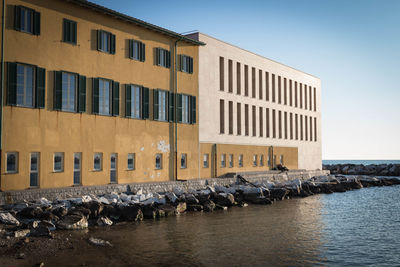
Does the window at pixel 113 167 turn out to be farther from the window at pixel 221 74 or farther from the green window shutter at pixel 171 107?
the window at pixel 221 74

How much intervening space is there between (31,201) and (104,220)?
390 centimetres

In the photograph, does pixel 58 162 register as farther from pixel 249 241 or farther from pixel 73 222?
pixel 249 241

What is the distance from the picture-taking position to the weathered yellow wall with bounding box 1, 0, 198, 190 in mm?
20750

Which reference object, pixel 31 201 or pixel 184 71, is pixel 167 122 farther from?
pixel 31 201

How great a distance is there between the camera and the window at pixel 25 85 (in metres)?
20.2

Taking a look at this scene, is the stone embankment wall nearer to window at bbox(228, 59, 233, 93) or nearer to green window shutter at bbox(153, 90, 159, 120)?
green window shutter at bbox(153, 90, 159, 120)

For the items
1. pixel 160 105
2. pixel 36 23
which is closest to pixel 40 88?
pixel 36 23

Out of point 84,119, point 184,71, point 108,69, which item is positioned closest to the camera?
point 84,119

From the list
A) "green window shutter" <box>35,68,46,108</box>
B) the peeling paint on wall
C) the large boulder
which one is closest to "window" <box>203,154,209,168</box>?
the peeling paint on wall

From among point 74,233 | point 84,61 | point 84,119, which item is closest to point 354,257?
point 74,233

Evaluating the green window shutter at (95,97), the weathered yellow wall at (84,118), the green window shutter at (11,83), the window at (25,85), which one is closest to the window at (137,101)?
the weathered yellow wall at (84,118)

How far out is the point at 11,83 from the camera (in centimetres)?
2022

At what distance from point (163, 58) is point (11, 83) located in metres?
12.1

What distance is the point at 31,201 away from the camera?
1973 centimetres
